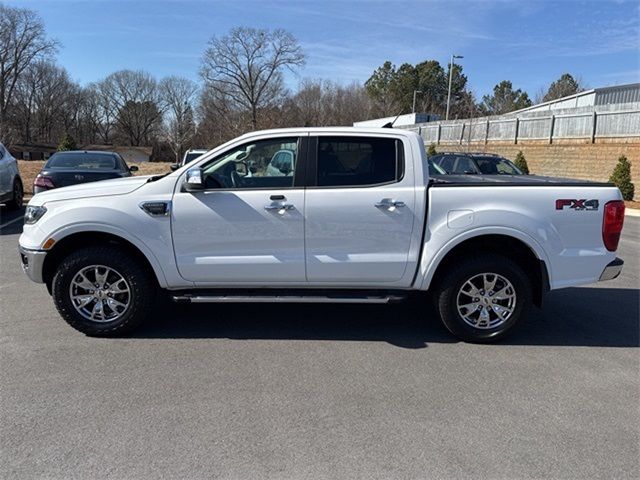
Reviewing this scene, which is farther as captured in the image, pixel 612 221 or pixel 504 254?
pixel 504 254

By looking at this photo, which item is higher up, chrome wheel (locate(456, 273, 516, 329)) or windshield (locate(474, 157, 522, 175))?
windshield (locate(474, 157, 522, 175))

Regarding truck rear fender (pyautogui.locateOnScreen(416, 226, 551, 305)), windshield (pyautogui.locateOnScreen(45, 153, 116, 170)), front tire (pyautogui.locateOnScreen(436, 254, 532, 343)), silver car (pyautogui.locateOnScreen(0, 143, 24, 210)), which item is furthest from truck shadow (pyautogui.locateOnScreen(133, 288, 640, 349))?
silver car (pyautogui.locateOnScreen(0, 143, 24, 210))

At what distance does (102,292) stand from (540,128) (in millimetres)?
28464

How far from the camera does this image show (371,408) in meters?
3.41

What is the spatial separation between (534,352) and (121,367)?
11.7ft

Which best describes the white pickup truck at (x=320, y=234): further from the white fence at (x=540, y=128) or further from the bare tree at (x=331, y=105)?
the bare tree at (x=331, y=105)

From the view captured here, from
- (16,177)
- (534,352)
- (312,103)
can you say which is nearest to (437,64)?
(312,103)

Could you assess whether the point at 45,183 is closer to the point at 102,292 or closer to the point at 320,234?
the point at 102,292

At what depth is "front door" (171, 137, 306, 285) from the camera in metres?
4.40

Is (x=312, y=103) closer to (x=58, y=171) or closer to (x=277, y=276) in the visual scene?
(x=58, y=171)

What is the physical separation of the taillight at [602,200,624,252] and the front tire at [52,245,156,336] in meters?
4.17

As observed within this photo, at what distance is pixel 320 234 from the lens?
14.5 feet

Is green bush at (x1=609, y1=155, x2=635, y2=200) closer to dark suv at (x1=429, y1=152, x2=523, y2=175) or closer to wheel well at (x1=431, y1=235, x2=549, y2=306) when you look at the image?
dark suv at (x1=429, y1=152, x2=523, y2=175)

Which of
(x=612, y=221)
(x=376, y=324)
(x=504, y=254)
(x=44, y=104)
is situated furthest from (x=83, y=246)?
(x=44, y=104)
